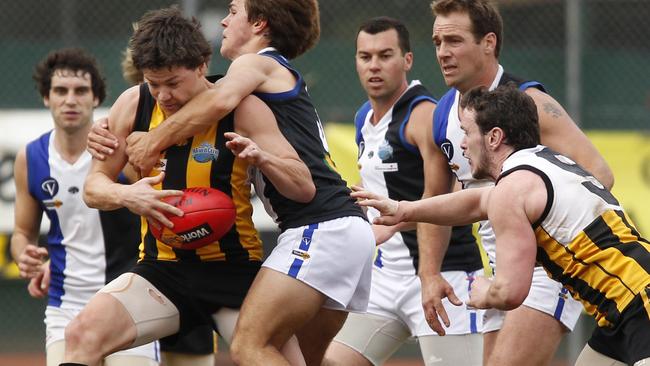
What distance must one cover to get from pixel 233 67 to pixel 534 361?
2128 millimetres

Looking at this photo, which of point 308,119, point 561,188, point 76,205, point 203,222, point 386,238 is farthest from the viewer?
point 76,205

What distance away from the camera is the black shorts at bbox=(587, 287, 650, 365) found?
473 cm

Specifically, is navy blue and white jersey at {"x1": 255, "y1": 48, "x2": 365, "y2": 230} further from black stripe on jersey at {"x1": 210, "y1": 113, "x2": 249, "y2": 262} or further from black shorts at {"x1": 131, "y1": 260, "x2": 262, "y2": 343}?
black shorts at {"x1": 131, "y1": 260, "x2": 262, "y2": 343}

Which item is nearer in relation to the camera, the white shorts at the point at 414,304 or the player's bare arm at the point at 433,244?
the player's bare arm at the point at 433,244

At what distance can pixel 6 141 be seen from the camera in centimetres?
1068

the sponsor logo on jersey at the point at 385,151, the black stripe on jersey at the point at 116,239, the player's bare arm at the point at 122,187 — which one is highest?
the player's bare arm at the point at 122,187

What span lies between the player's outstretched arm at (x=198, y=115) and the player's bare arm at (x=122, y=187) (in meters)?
0.12

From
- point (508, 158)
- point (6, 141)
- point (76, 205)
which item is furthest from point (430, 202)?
point (6, 141)

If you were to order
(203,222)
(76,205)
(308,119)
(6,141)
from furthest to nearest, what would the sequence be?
(6,141) < (76,205) < (308,119) < (203,222)

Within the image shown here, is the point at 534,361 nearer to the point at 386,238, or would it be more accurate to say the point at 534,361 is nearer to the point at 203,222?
the point at 386,238

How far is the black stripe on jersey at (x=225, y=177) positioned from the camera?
5.25m

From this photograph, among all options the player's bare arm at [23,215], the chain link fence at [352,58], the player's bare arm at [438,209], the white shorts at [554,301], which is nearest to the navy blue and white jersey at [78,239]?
the player's bare arm at [23,215]

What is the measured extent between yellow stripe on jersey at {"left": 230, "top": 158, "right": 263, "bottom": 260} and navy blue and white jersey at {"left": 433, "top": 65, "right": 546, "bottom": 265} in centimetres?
140

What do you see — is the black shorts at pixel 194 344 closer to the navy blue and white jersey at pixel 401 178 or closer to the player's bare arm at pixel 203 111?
the navy blue and white jersey at pixel 401 178
